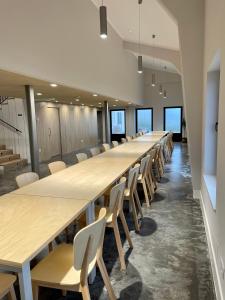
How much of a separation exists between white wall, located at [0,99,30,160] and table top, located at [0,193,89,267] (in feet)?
21.8

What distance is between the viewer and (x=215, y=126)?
10.4ft

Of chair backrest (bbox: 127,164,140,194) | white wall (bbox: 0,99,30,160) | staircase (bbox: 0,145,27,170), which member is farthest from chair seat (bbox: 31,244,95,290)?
white wall (bbox: 0,99,30,160)

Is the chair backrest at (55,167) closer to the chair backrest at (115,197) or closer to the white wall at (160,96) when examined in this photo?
the chair backrest at (115,197)

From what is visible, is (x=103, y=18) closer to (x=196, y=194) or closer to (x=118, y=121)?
(x=196, y=194)

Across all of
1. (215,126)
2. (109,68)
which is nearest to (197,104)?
(215,126)

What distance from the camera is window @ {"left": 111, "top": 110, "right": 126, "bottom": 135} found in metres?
15.1

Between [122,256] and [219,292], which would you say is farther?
[122,256]

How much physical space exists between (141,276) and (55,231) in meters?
1.16

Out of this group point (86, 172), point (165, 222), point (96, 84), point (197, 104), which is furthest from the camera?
point (96, 84)

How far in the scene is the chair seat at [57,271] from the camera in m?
1.43

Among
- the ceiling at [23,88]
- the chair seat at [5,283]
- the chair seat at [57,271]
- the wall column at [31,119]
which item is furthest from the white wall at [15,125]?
the chair seat at [5,283]

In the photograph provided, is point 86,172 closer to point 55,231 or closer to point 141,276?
point 141,276

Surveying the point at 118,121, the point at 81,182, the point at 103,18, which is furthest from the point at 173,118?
the point at 81,182

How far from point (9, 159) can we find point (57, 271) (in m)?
6.97
